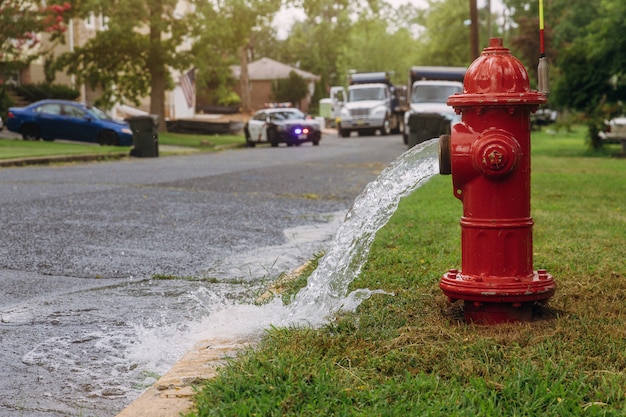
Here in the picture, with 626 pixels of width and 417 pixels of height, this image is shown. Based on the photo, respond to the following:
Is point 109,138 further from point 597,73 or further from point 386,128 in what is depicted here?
point 386,128

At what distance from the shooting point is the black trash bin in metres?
23.0

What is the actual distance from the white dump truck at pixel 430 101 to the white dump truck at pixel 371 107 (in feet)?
Answer: 19.3

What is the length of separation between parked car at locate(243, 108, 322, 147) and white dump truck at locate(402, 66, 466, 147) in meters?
3.37

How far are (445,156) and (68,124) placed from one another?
2391 cm

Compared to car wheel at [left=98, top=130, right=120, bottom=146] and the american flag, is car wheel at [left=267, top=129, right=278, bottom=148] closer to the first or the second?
the american flag

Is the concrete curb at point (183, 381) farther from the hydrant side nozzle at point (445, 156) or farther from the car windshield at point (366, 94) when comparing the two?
the car windshield at point (366, 94)

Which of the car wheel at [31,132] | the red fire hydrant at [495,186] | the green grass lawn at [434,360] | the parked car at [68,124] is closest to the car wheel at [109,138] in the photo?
the parked car at [68,124]

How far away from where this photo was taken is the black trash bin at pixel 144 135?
23031 mm

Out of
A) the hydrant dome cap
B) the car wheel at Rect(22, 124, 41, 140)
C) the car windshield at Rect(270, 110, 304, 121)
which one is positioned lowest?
the car wheel at Rect(22, 124, 41, 140)

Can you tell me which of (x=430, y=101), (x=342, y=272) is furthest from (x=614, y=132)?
(x=342, y=272)

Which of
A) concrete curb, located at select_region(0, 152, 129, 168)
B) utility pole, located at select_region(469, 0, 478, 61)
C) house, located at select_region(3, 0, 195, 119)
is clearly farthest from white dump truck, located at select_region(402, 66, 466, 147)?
house, located at select_region(3, 0, 195, 119)

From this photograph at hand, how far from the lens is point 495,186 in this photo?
160 inches

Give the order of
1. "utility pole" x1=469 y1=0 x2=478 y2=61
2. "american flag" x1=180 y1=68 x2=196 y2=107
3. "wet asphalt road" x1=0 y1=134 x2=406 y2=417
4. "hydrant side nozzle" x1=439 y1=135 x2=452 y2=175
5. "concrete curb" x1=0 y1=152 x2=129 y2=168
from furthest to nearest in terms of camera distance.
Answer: "american flag" x1=180 y1=68 x2=196 y2=107
"utility pole" x1=469 y1=0 x2=478 y2=61
"concrete curb" x1=0 y1=152 x2=129 y2=168
"hydrant side nozzle" x1=439 y1=135 x2=452 y2=175
"wet asphalt road" x1=0 y1=134 x2=406 y2=417

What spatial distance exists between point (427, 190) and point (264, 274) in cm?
634
